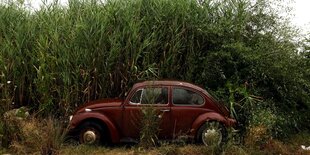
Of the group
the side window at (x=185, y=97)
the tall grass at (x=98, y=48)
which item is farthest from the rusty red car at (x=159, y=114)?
the tall grass at (x=98, y=48)

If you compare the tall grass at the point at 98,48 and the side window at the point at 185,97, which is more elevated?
the tall grass at the point at 98,48

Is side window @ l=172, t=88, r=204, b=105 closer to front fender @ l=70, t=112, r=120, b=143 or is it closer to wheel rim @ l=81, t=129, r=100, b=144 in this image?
front fender @ l=70, t=112, r=120, b=143

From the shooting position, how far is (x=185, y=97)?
10.5 m

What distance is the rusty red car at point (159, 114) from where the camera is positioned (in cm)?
1026

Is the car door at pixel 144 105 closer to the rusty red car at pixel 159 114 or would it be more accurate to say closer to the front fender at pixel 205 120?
the rusty red car at pixel 159 114

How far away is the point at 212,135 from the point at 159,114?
1310mm

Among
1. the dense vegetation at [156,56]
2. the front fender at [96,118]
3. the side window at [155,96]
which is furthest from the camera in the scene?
the dense vegetation at [156,56]

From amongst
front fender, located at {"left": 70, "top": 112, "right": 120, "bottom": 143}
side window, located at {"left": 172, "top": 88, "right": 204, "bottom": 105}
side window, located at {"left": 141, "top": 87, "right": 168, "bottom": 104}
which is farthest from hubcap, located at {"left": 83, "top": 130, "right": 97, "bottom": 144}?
side window, located at {"left": 172, "top": 88, "right": 204, "bottom": 105}

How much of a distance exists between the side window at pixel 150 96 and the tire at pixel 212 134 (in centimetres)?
109

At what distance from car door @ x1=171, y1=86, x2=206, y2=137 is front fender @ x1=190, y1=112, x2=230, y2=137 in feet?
0.32

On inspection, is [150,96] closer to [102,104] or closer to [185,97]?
[185,97]

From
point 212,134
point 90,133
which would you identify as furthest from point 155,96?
point 90,133

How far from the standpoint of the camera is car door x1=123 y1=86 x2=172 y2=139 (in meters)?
10.2

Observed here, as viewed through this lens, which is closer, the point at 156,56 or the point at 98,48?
the point at 98,48
